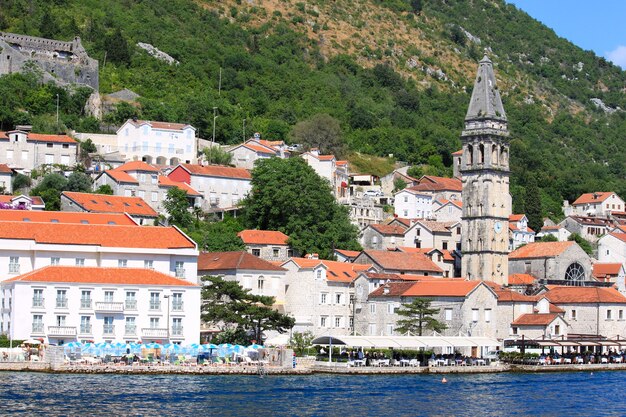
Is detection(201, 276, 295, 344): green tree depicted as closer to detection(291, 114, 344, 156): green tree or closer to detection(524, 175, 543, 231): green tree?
detection(524, 175, 543, 231): green tree

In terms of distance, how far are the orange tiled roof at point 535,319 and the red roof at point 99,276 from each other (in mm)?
28364

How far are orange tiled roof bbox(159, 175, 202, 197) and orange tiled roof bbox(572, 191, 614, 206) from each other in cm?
5720

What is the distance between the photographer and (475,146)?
106188 mm

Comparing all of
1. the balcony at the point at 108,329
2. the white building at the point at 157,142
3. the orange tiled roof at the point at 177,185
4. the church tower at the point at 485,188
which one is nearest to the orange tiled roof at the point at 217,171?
the orange tiled roof at the point at 177,185

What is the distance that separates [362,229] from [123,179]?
23.9 m

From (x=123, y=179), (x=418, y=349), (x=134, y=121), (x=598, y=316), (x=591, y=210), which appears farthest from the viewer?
(x=591, y=210)

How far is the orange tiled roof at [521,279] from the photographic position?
10250 cm

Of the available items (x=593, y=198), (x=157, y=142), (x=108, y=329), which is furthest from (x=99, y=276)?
(x=593, y=198)

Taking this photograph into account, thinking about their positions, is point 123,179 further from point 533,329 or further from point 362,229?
point 533,329

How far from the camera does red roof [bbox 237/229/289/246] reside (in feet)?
318

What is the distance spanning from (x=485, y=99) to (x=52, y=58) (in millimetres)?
46012

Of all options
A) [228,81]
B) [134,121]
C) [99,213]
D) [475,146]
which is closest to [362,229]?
[475,146]

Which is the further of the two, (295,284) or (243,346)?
(295,284)

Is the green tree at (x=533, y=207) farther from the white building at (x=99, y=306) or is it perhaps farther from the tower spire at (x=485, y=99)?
the white building at (x=99, y=306)
